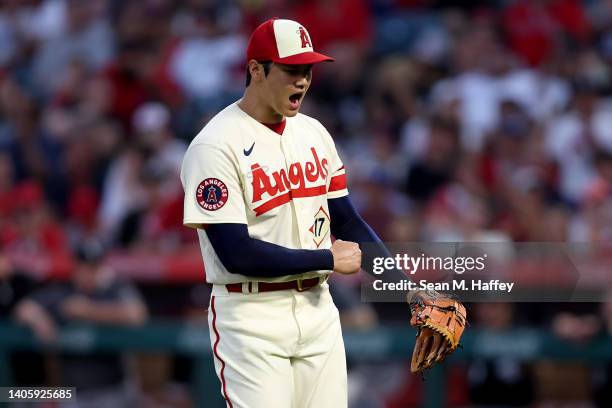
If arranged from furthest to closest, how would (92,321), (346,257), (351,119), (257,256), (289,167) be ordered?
(351,119), (92,321), (289,167), (346,257), (257,256)

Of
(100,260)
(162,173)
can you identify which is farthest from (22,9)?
(100,260)

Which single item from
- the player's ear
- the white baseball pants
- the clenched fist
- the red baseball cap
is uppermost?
the red baseball cap

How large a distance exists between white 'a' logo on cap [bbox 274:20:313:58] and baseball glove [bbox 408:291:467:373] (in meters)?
0.96

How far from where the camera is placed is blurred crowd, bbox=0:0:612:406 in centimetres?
756

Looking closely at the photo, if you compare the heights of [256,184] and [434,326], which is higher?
[256,184]

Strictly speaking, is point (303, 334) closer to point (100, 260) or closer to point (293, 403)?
point (293, 403)

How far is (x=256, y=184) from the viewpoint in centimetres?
401

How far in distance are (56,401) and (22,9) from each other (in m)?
5.76

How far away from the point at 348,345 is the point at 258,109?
2.71 meters

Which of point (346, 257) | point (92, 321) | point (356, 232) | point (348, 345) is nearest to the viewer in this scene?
point (346, 257)

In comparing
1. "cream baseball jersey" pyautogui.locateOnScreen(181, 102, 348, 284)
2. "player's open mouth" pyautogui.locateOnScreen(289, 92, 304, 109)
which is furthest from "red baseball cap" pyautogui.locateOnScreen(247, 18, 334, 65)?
"cream baseball jersey" pyautogui.locateOnScreen(181, 102, 348, 284)

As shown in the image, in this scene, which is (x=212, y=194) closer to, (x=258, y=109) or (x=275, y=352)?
(x=258, y=109)

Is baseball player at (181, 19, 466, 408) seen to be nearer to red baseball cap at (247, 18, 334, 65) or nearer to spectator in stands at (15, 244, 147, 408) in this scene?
red baseball cap at (247, 18, 334, 65)

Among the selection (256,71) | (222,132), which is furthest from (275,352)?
(256,71)
